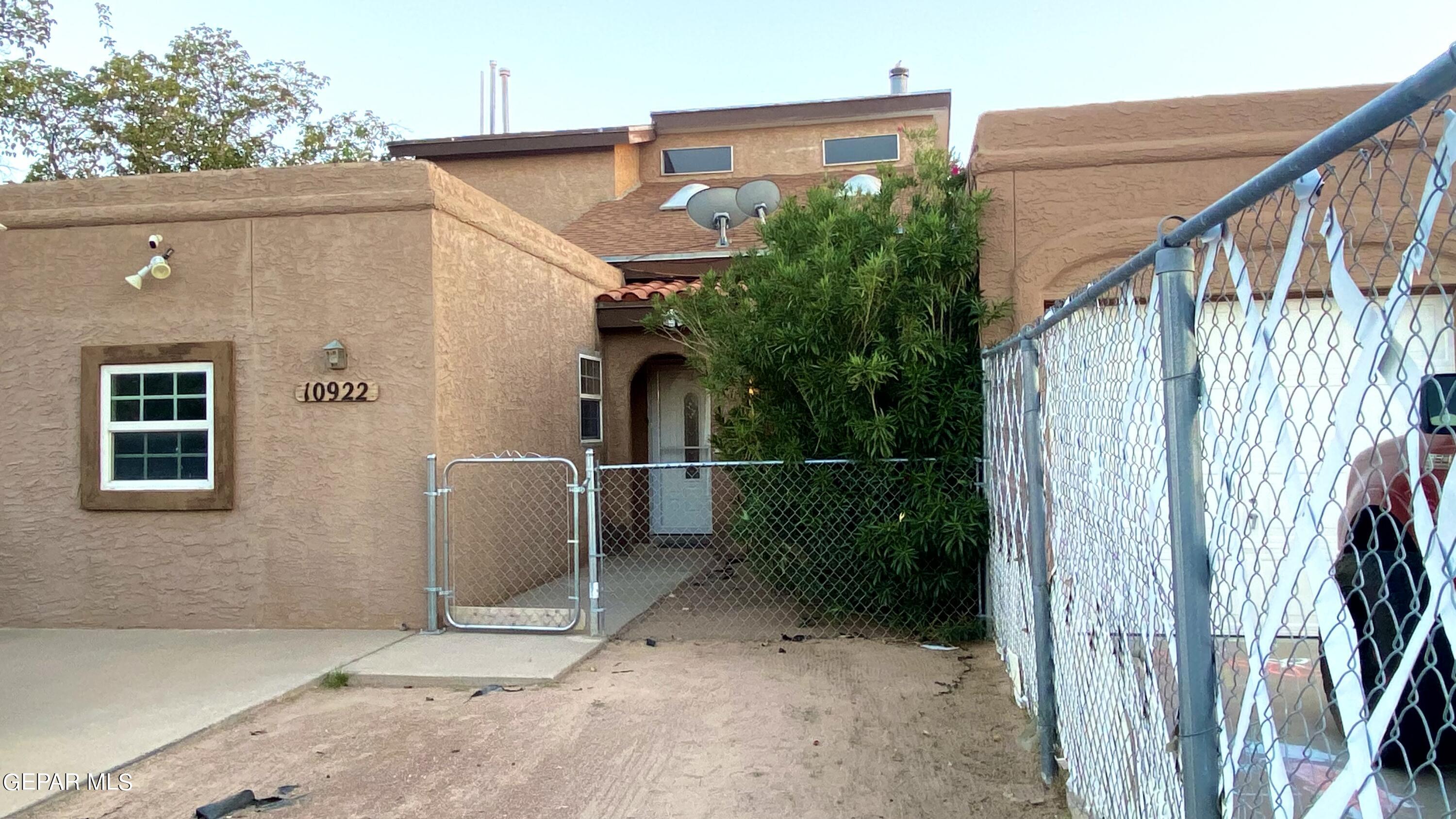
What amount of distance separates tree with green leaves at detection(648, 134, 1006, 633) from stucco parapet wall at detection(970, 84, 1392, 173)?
448mm

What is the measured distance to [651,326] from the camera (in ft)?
31.8

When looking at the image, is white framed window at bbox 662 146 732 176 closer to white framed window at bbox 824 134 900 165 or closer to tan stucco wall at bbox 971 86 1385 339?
white framed window at bbox 824 134 900 165

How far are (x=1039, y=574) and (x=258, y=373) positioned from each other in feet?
20.1

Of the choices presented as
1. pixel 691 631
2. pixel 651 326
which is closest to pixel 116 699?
pixel 691 631

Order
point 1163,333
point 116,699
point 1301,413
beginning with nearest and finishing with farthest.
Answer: point 1163,333, point 116,699, point 1301,413

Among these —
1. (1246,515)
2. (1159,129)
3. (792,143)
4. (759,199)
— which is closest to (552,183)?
(792,143)

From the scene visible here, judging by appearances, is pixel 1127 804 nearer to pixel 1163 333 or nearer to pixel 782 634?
pixel 1163 333

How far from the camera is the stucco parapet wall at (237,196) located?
293 inches

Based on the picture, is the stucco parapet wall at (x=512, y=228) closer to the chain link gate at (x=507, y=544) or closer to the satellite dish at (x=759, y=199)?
the satellite dish at (x=759, y=199)

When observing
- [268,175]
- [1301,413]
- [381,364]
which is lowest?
[1301,413]

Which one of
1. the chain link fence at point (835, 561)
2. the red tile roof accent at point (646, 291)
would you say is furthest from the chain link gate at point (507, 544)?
the red tile roof accent at point (646, 291)

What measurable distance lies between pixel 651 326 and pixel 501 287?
166 centimetres

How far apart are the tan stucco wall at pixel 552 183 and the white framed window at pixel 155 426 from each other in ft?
27.1

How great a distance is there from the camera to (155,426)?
7.66 m
